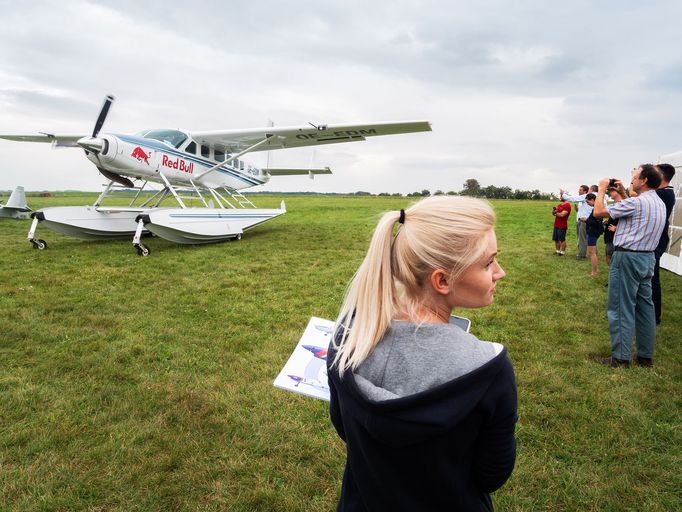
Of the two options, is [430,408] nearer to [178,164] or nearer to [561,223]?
[561,223]

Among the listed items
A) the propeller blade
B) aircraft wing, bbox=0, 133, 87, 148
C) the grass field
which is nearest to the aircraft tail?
aircraft wing, bbox=0, 133, 87, 148

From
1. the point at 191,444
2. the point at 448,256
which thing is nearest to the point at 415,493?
the point at 448,256

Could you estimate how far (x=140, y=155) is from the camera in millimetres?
10977

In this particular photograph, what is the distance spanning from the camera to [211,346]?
4.62 meters

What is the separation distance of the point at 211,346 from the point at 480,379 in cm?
421

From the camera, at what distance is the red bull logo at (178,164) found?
38.6 ft

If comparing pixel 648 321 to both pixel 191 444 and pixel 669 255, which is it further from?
pixel 669 255

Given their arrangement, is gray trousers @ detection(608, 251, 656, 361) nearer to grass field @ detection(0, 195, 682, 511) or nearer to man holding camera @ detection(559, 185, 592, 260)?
grass field @ detection(0, 195, 682, 511)

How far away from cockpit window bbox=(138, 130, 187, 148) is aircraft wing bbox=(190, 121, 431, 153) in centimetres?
39

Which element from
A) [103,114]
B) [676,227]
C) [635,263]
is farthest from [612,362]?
[103,114]

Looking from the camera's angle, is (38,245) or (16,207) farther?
(16,207)

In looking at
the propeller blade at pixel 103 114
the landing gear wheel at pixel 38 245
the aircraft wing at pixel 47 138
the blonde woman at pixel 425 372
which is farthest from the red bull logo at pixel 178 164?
the blonde woman at pixel 425 372

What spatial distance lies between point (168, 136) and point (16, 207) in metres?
12.8

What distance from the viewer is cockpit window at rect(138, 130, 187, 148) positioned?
38.7 feet
